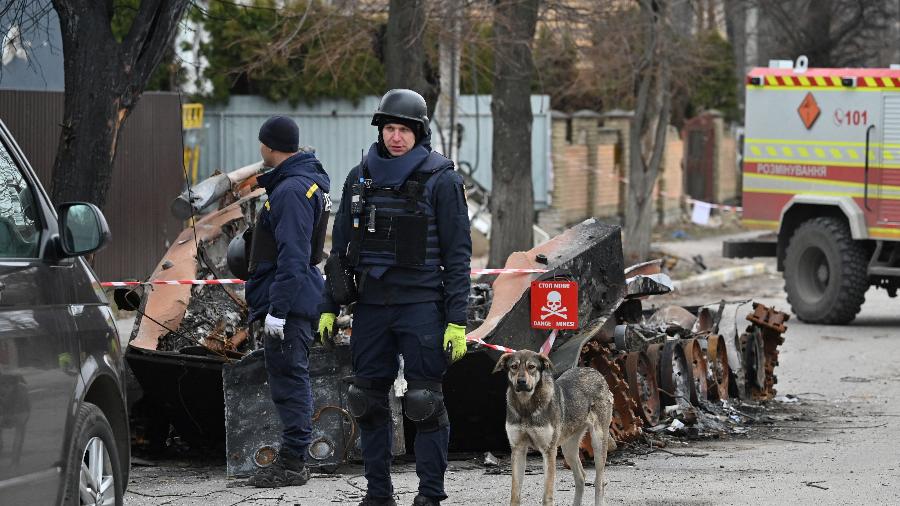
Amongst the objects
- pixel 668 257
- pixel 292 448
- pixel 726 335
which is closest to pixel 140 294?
pixel 292 448

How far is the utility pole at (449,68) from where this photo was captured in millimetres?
15172

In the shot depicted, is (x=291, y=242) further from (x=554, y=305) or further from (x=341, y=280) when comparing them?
(x=554, y=305)

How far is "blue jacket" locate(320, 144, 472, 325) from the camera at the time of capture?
20.2 feet

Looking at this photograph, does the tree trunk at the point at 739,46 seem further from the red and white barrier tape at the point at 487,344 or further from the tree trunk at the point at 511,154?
the red and white barrier tape at the point at 487,344

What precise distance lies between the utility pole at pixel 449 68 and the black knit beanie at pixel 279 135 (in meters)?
6.92

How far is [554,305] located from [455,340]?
204 centimetres

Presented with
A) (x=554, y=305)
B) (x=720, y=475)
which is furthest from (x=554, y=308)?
(x=720, y=475)

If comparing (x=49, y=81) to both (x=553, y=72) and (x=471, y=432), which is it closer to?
(x=471, y=432)

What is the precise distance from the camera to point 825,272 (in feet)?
51.6

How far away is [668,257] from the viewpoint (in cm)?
2158

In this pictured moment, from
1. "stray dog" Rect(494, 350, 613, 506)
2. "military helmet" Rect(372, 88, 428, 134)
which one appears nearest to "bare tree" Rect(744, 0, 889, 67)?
"stray dog" Rect(494, 350, 613, 506)

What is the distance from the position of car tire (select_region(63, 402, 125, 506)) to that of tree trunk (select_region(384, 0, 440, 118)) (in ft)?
27.3

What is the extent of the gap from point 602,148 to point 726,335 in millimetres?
18942

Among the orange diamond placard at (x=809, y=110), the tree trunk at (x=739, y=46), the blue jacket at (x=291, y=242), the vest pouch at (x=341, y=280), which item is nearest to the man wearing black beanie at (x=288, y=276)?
the blue jacket at (x=291, y=242)
